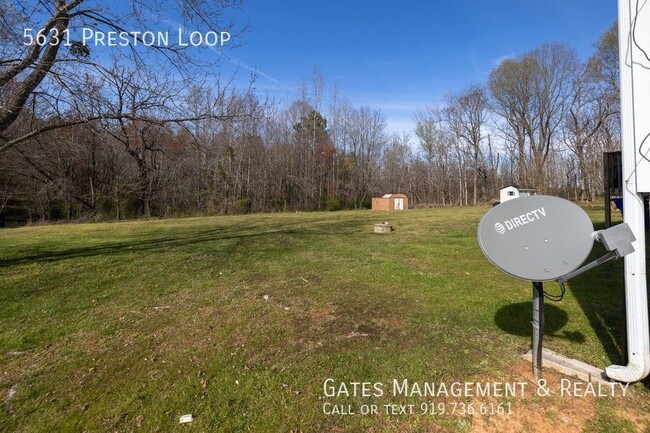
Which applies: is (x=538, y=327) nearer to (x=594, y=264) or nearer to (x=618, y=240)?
(x=594, y=264)

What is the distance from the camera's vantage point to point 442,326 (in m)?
3.46

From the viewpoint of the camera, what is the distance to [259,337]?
10.8 ft

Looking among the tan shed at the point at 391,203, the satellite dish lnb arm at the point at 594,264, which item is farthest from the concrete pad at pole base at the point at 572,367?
the tan shed at the point at 391,203

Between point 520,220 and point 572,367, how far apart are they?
1.25 metres

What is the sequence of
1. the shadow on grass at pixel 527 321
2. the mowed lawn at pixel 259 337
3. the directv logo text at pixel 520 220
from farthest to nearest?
the shadow on grass at pixel 527 321, the directv logo text at pixel 520 220, the mowed lawn at pixel 259 337

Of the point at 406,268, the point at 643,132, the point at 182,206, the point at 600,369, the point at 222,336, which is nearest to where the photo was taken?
the point at 643,132

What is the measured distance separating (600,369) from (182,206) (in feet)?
83.7

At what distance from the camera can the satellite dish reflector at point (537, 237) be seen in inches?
87.4

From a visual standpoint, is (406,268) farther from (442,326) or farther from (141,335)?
(141,335)

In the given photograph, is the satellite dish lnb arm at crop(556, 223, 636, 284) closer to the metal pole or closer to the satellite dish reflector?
the satellite dish reflector

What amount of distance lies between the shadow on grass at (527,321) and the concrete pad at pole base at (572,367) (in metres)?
0.47

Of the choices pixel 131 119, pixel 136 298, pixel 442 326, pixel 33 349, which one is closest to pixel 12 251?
pixel 131 119

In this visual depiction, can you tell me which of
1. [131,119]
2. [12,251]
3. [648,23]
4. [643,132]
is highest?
[131,119]

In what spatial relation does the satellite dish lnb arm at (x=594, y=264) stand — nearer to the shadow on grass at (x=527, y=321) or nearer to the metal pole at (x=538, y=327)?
the metal pole at (x=538, y=327)
